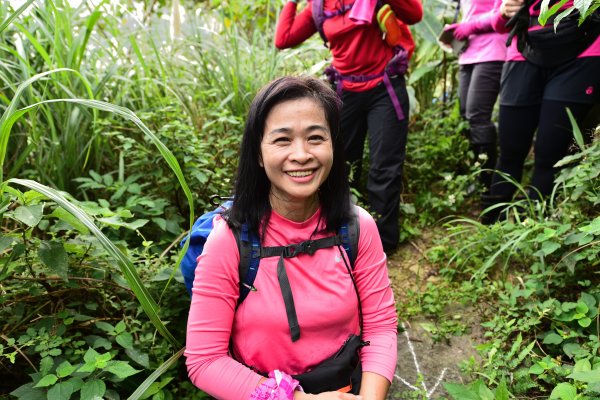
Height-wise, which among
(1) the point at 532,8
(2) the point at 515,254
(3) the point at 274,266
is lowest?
(2) the point at 515,254

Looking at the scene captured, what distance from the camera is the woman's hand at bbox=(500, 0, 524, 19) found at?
2.78 m

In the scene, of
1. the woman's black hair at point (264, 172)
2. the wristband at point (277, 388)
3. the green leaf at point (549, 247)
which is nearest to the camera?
the wristband at point (277, 388)

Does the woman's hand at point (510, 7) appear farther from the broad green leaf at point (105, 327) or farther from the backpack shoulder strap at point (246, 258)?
the broad green leaf at point (105, 327)

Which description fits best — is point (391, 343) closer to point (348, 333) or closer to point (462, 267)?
point (348, 333)

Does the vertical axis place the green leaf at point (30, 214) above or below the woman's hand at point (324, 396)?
above

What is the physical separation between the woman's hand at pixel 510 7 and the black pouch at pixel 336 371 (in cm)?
222

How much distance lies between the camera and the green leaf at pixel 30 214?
1.55 metres

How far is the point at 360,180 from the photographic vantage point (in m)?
3.78

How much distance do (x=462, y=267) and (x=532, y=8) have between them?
1.58 metres

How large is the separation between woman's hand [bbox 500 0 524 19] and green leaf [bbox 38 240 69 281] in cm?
272

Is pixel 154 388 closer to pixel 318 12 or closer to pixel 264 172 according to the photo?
pixel 264 172

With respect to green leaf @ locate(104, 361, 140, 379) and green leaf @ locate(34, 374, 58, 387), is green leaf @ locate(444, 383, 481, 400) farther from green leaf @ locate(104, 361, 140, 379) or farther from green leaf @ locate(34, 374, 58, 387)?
green leaf @ locate(34, 374, 58, 387)

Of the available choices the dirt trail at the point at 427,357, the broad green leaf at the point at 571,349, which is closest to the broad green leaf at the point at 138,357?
the dirt trail at the point at 427,357

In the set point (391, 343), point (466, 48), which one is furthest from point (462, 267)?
point (466, 48)
